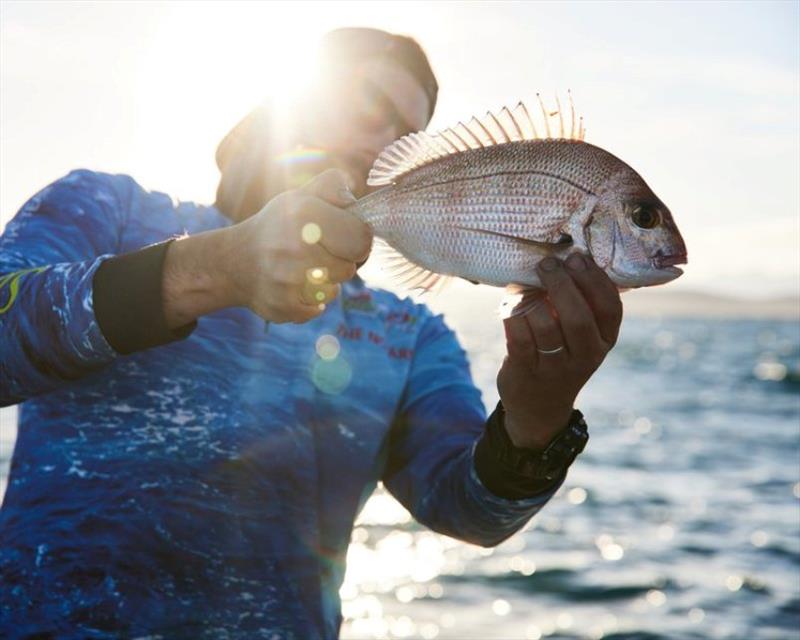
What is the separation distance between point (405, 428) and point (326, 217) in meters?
2.09

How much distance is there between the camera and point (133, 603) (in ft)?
12.1

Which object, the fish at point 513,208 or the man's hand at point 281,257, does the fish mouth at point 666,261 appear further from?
the man's hand at point 281,257

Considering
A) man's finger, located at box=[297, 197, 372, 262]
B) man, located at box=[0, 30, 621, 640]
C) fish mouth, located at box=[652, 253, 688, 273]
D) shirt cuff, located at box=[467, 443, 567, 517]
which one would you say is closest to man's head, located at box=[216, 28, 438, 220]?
man, located at box=[0, 30, 621, 640]

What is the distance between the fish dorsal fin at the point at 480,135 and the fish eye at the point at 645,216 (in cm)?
40

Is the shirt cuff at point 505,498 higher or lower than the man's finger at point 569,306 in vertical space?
lower

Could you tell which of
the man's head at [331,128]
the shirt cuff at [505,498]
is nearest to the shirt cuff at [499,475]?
the shirt cuff at [505,498]

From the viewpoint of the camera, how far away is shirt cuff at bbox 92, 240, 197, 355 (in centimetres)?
319

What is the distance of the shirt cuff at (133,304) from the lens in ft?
10.5

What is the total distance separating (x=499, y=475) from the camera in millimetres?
3809

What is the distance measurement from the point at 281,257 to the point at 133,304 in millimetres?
635

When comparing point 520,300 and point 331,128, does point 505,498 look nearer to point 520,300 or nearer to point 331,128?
point 520,300

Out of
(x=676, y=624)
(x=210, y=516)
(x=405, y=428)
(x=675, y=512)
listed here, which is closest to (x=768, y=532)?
→ (x=675, y=512)

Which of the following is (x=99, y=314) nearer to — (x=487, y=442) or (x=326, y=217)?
(x=326, y=217)

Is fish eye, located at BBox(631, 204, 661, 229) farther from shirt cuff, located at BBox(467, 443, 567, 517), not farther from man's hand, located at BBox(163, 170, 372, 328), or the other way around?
shirt cuff, located at BBox(467, 443, 567, 517)
